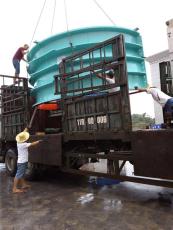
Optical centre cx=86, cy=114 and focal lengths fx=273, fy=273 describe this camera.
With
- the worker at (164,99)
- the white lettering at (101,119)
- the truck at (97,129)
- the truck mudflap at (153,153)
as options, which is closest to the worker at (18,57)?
the truck at (97,129)

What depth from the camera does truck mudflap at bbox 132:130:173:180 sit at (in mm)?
3639

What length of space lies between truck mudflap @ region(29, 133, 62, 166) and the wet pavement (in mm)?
625

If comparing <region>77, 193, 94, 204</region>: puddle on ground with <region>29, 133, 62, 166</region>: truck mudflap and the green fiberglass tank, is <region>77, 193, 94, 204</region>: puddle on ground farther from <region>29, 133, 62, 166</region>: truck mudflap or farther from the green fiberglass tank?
the green fiberglass tank

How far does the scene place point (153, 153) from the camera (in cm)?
381

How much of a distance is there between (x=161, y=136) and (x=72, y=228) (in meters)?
1.69

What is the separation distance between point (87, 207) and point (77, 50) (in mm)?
3145

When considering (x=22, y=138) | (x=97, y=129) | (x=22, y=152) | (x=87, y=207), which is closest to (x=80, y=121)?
(x=97, y=129)

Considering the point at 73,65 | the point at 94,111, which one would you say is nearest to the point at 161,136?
the point at 94,111

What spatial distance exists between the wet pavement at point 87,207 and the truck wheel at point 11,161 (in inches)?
53.4

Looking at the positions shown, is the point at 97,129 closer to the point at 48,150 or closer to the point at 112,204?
the point at 112,204

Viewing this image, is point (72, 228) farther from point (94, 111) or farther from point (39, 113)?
point (39, 113)

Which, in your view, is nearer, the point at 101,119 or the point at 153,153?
the point at 153,153

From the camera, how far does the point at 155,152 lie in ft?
12.4

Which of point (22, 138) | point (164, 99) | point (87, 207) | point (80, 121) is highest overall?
point (164, 99)
